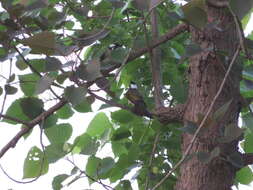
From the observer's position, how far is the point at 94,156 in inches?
31.4

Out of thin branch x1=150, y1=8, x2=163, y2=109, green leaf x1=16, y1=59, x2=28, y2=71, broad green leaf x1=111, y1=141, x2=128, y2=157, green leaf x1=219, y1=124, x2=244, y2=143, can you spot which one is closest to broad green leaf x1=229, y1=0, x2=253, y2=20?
green leaf x1=219, y1=124, x2=244, y2=143

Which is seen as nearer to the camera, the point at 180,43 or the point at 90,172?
the point at 90,172

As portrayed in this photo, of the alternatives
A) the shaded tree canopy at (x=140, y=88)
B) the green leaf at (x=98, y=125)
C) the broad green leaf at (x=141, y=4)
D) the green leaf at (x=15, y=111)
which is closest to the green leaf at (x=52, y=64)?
the shaded tree canopy at (x=140, y=88)

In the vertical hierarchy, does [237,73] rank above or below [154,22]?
below

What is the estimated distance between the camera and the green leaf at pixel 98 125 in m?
0.89

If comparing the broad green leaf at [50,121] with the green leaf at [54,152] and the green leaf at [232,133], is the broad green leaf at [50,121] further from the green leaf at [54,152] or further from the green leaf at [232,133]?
the green leaf at [232,133]

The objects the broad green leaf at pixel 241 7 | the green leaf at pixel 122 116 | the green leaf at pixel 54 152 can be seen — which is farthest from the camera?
the green leaf at pixel 122 116

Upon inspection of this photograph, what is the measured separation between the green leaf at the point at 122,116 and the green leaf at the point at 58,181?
14 cm

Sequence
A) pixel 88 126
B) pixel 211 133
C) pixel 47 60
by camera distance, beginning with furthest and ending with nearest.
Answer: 1. pixel 88 126
2. pixel 211 133
3. pixel 47 60

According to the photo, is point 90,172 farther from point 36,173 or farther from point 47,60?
point 47,60

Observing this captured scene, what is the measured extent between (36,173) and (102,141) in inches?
4.6

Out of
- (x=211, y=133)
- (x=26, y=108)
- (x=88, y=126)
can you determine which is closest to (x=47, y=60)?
(x=26, y=108)

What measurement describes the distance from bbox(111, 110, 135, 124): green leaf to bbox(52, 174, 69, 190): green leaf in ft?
0.47

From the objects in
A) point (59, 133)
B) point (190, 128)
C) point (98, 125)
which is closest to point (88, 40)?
point (190, 128)
